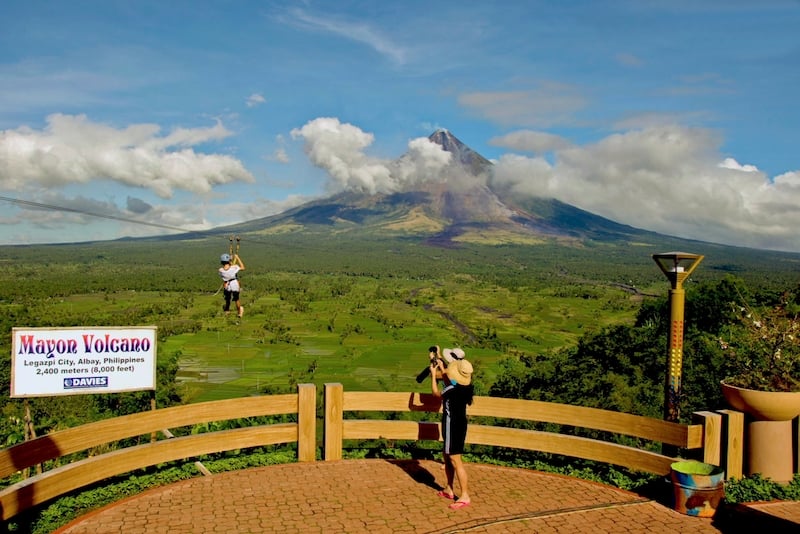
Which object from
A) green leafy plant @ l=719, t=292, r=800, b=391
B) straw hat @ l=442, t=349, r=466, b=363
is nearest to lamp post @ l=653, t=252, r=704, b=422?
green leafy plant @ l=719, t=292, r=800, b=391

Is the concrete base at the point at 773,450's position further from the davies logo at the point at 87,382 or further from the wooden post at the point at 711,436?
the davies logo at the point at 87,382

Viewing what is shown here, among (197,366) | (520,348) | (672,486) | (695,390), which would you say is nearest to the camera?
(672,486)

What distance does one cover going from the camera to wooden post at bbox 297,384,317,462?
870 centimetres

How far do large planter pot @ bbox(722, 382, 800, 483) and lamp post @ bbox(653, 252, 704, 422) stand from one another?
3.01 feet

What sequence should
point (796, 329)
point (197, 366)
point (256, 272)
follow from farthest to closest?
point (256, 272) < point (197, 366) < point (796, 329)

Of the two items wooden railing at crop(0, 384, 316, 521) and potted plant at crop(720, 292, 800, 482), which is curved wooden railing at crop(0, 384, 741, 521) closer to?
wooden railing at crop(0, 384, 316, 521)

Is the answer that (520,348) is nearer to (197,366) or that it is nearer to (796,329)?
(197,366)

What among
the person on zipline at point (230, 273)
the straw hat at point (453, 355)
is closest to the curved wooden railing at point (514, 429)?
the straw hat at point (453, 355)

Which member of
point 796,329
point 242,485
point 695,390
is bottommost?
point 695,390

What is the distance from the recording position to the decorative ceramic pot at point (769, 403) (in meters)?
7.57

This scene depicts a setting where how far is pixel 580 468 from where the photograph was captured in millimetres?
8750

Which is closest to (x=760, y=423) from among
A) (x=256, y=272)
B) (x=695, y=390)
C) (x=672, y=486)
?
(x=672, y=486)

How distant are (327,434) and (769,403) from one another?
18.2ft

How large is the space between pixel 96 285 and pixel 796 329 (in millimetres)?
136976
